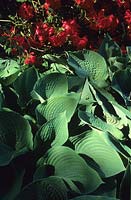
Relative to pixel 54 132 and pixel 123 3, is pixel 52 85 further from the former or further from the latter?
pixel 123 3

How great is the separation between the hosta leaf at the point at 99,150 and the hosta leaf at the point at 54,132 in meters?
0.06

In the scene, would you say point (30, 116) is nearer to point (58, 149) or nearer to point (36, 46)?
point (58, 149)

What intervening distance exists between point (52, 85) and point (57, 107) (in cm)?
19

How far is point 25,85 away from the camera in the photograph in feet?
6.38

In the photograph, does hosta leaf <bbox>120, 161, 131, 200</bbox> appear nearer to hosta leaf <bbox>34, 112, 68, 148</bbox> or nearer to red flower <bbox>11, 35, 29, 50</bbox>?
hosta leaf <bbox>34, 112, 68, 148</bbox>

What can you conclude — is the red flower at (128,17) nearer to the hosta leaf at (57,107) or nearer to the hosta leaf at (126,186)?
the hosta leaf at (57,107)

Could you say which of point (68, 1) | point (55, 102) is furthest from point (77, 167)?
point (68, 1)

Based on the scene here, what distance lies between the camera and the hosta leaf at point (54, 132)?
62.4 inches

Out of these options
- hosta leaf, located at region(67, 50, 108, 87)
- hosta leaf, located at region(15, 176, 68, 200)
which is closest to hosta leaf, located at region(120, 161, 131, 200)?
hosta leaf, located at region(15, 176, 68, 200)

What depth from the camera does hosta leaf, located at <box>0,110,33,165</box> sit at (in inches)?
61.9

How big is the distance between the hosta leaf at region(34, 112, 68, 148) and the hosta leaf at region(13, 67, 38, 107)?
0.99 feet

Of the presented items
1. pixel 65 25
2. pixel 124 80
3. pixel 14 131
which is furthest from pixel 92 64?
pixel 65 25

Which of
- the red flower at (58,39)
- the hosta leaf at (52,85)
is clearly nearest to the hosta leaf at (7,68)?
the hosta leaf at (52,85)

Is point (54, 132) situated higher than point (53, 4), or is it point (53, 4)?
point (53, 4)
